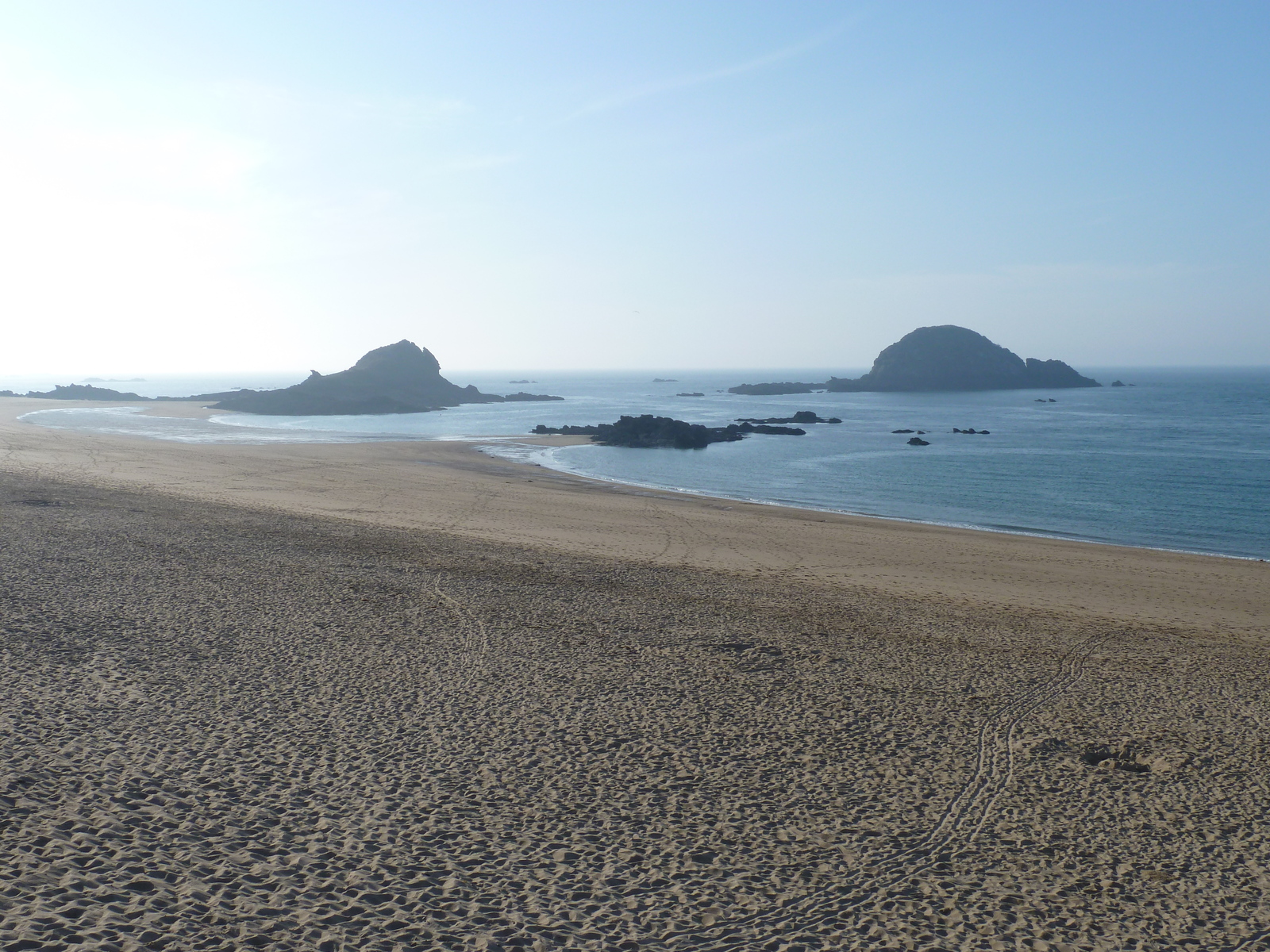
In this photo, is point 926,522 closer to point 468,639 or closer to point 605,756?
point 468,639

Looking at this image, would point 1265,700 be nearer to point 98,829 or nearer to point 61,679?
point 98,829

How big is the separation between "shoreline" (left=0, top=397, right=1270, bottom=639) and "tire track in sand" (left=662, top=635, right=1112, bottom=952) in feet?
25.3

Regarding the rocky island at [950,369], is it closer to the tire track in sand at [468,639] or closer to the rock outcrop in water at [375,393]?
the rock outcrop in water at [375,393]

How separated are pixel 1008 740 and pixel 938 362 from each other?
167 metres

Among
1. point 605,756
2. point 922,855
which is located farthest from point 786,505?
point 922,855

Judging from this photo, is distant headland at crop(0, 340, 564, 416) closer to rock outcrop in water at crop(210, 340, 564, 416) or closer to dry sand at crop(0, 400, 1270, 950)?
rock outcrop in water at crop(210, 340, 564, 416)

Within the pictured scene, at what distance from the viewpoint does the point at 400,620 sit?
14.0 m

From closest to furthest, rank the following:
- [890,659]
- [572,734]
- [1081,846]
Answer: [1081,846] → [572,734] → [890,659]

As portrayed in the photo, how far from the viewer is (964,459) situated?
2032 inches

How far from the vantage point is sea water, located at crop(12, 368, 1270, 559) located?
3269 cm

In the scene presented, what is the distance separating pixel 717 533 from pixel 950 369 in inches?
5984

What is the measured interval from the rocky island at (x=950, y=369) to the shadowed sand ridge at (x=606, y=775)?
149 m

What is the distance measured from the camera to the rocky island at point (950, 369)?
164 meters

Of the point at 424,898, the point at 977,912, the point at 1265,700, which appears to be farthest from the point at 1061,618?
the point at 424,898
